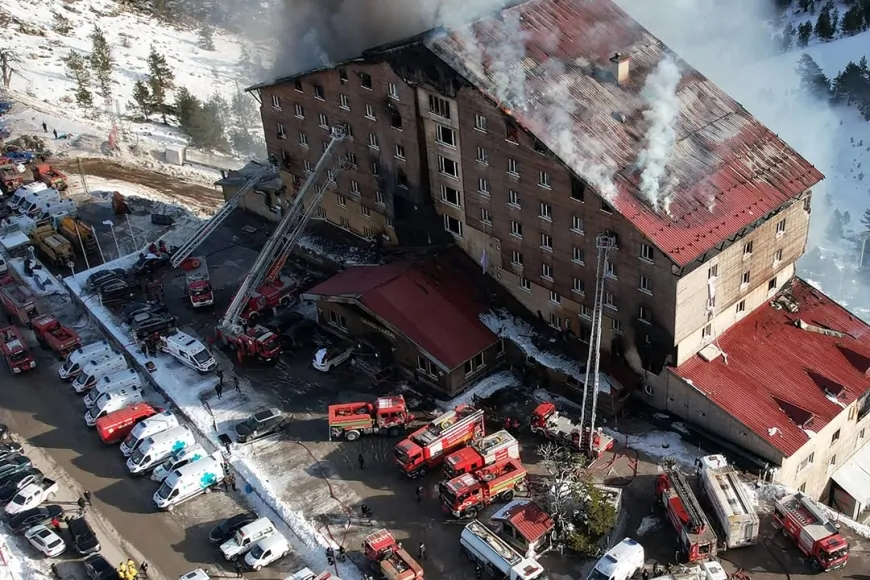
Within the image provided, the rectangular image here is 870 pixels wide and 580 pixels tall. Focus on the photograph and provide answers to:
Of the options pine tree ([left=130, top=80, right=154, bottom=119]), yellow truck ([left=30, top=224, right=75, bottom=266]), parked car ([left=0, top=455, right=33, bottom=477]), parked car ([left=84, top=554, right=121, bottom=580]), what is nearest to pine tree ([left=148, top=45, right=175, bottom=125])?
pine tree ([left=130, top=80, right=154, bottom=119])

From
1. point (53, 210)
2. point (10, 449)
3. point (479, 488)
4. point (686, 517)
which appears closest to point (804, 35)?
point (53, 210)

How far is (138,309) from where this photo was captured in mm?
→ 62312

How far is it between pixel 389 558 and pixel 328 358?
1679cm

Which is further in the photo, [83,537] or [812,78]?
[812,78]

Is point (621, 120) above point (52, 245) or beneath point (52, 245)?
above

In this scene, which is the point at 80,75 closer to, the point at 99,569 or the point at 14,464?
the point at 14,464

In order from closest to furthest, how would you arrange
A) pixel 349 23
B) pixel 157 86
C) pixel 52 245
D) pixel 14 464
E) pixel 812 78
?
pixel 14 464 < pixel 349 23 < pixel 52 245 < pixel 157 86 < pixel 812 78

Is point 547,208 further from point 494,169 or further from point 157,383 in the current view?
point 157,383

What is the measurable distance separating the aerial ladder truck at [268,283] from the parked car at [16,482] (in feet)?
43.5

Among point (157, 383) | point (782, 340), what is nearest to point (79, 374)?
point (157, 383)

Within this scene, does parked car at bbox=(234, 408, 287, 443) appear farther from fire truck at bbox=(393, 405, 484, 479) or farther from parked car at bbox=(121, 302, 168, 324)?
parked car at bbox=(121, 302, 168, 324)

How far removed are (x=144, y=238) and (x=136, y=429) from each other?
25.4 meters

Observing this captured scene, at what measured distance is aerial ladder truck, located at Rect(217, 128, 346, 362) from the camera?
5784 cm

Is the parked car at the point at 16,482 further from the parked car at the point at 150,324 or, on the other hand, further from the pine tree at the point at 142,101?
the pine tree at the point at 142,101
